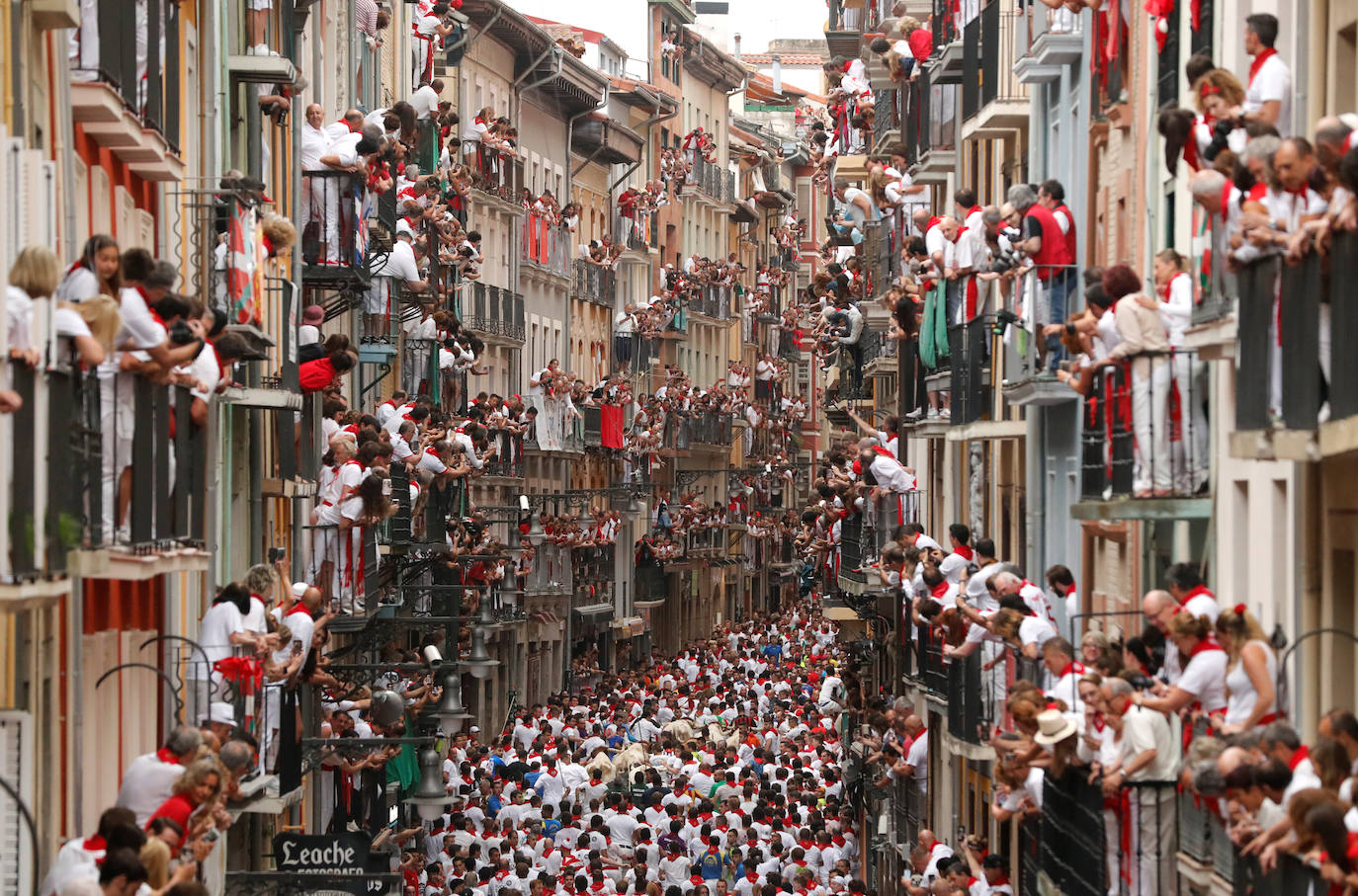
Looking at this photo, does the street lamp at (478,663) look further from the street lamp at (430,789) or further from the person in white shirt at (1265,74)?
the person in white shirt at (1265,74)

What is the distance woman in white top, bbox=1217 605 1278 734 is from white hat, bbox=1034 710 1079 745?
191 centimetres

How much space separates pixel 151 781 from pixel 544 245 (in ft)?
170

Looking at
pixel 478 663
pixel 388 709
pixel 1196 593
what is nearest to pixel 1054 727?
pixel 1196 593

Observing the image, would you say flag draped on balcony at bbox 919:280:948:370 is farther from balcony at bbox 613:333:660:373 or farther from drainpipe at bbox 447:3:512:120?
balcony at bbox 613:333:660:373

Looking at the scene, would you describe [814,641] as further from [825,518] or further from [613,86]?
[825,518]

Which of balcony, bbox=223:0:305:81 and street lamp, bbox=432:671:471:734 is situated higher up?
balcony, bbox=223:0:305:81

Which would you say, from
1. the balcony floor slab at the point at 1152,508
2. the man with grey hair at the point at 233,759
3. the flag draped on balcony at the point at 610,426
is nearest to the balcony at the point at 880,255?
the balcony floor slab at the point at 1152,508

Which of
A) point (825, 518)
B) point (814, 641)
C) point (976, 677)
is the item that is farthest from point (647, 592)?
point (976, 677)

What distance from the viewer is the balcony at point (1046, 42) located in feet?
82.0

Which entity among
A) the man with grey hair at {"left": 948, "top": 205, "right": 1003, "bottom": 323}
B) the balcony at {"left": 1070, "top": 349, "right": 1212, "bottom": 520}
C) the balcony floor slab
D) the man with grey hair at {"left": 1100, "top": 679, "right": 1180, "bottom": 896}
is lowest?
the man with grey hair at {"left": 1100, "top": 679, "right": 1180, "bottom": 896}

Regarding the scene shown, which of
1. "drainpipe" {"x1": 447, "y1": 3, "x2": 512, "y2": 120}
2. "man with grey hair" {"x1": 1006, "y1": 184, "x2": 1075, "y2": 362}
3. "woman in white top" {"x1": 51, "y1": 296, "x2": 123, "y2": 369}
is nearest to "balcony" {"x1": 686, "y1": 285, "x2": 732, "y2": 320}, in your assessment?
"drainpipe" {"x1": 447, "y1": 3, "x2": 512, "y2": 120}

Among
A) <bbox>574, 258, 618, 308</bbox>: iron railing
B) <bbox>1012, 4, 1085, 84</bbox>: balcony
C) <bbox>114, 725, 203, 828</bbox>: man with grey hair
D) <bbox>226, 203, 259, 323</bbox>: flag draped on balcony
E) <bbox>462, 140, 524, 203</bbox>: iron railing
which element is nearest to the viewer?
<bbox>114, 725, 203, 828</bbox>: man with grey hair

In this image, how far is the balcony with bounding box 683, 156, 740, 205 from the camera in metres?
93.9

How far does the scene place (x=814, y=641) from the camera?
79.1 metres
